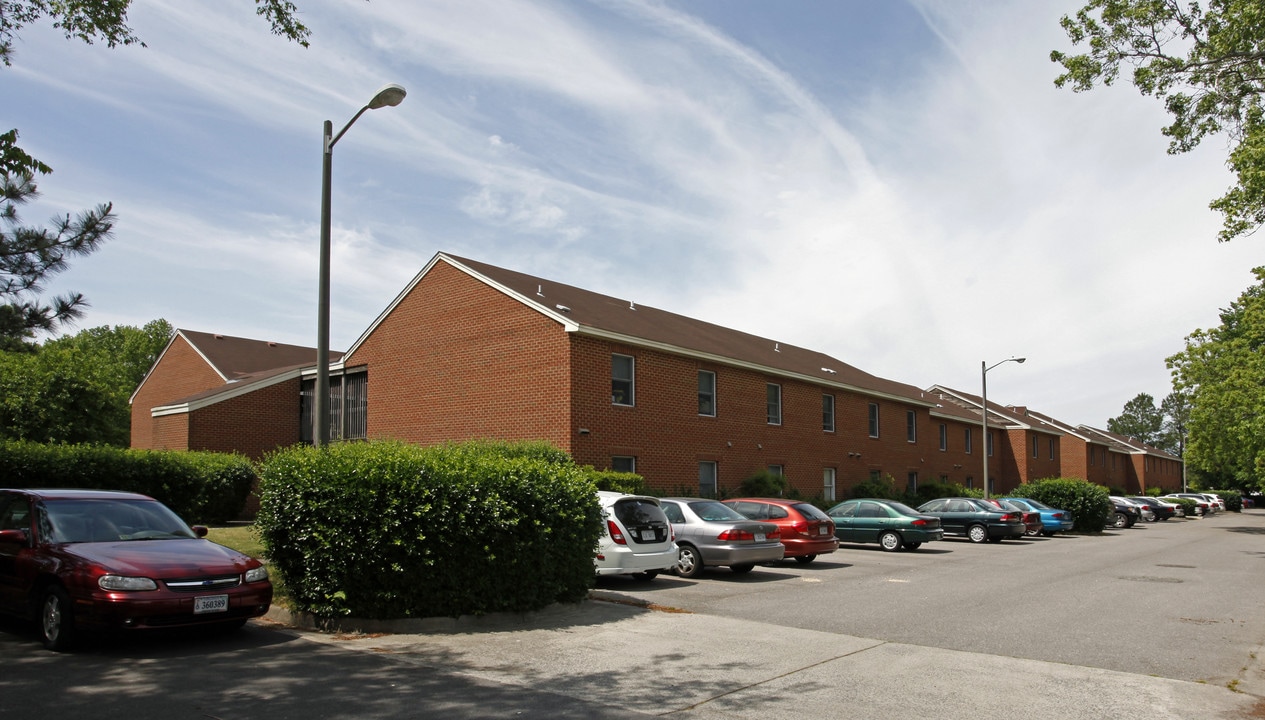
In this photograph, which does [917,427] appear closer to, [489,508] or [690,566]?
[690,566]

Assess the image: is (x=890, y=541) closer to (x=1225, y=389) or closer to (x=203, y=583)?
(x=203, y=583)

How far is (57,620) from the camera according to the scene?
27.6 feet

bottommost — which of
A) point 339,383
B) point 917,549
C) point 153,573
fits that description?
point 917,549

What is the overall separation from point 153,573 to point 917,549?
1966 centimetres

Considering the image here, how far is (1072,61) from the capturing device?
729 inches

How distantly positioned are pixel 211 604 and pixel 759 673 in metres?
5.16

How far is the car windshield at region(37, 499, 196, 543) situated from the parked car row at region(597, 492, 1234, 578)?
5618 millimetres

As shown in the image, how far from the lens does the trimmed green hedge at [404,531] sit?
9812mm

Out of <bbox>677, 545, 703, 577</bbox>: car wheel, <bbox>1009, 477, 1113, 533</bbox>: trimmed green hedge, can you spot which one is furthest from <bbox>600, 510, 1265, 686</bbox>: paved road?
<bbox>1009, 477, 1113, 533</bbox>: trimmed green hedge

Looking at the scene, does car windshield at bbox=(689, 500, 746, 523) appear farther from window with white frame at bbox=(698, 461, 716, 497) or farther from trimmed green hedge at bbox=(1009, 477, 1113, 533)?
trimmed green hedge at bbox=(1009, 477, 1113, 533)

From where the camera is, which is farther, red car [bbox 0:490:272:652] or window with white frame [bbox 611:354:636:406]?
window with white frame [bbox 611:354:636:406]

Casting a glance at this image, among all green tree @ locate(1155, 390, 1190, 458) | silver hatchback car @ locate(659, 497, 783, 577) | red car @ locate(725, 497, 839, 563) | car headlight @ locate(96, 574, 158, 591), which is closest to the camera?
car headlight @ locate(96, 574, 158, 591)

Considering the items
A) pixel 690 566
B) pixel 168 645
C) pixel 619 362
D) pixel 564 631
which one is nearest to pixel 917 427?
pixel 619 362

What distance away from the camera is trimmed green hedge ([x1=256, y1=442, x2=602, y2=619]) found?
9812mm
